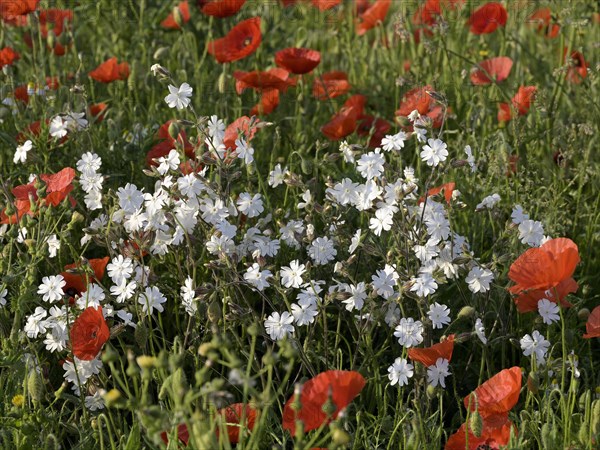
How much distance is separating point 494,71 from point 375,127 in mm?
524

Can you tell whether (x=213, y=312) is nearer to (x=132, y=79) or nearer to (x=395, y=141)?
(x=395, y=141)

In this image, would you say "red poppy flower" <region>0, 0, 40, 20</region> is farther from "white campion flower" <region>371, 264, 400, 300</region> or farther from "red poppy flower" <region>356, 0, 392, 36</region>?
"white campion flower" <region>371, 264, 400, 300</region>

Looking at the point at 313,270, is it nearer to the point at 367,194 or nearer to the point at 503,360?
the point at 367,194

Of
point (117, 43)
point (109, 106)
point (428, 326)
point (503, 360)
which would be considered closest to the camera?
point (428, 326)

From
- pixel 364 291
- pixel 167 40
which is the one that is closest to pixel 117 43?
pixel 167 40

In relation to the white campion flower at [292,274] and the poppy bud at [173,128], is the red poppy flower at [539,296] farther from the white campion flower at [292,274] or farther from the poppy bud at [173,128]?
the poppy bud at [173,128]

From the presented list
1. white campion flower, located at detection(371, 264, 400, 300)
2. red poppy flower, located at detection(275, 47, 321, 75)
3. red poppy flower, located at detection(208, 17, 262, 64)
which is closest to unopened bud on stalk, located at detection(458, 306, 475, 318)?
white campion flower, located at detection(371, 264, 400, 300)

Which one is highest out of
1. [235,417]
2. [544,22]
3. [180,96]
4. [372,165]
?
[180,96]

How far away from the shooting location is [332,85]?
328 cm

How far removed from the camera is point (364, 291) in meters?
2.14

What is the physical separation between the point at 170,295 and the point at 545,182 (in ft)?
3.88

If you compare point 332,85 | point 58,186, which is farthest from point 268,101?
point 58,186

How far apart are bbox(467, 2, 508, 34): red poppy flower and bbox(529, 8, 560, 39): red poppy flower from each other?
0.47 m

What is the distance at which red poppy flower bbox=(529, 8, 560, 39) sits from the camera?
379 cm
